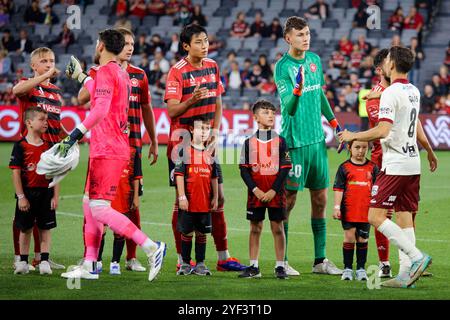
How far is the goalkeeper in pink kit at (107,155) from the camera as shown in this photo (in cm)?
811

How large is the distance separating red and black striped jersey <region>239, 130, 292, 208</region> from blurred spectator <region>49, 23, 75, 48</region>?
2068 centimetres

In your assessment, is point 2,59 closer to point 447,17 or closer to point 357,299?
→ point 447,17

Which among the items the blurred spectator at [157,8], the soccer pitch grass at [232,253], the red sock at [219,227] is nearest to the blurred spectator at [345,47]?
the blurred spectator at [157,8]

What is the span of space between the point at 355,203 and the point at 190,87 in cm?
193

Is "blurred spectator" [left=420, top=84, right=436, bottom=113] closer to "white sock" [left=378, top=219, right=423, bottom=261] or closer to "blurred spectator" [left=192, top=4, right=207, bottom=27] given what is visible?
"blurred spectator" [left=192, top=4, right=207, bottom=27]

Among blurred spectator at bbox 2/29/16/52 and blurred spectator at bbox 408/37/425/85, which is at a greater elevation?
blurred spectator at bbox 2/29/16/52

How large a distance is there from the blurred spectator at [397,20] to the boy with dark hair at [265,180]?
1891cm

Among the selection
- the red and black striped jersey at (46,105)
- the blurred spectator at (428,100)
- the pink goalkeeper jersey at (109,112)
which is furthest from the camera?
the blurred spectator at (428,100)

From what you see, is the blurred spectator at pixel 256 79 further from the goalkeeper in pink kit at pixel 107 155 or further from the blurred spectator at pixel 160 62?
the goalkeeper in pink kit at pixel 107 155

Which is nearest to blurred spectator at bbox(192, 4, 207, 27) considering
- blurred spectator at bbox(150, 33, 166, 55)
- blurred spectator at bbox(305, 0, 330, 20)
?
blurred spectator at bbox(150, 33, 166, 55)

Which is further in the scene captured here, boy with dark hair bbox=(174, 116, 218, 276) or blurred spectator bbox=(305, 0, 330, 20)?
blurred spectator bbox=(305, 0, 330, 20)

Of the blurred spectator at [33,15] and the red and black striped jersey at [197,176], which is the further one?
the blurred spectator at [33,15]

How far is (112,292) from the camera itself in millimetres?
7820

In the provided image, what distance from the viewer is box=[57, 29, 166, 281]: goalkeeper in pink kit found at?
811 cm
